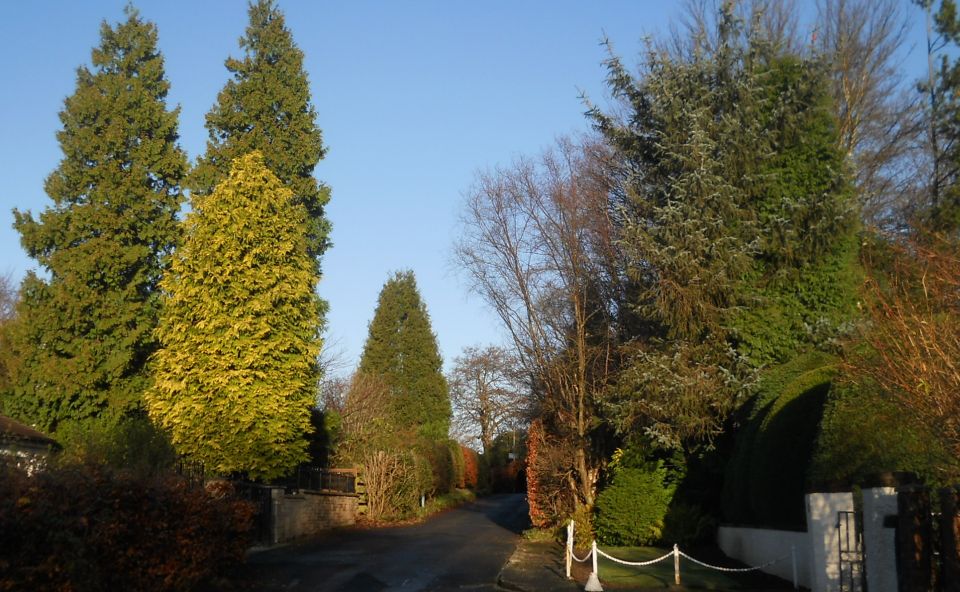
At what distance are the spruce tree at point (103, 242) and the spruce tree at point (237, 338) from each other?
206 cm

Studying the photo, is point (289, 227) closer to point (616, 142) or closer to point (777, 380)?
point (616, 142)

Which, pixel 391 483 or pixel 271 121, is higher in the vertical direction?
pixel 271 121

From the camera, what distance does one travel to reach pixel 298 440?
81.0 ft

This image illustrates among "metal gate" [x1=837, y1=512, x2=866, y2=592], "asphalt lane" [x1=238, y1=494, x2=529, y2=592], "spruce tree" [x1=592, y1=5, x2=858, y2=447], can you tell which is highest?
"spruce tree" [x1=592, y1=5, x2=858, y2=447]

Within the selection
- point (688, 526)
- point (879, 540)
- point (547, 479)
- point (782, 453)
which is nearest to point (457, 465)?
point (547, 479)

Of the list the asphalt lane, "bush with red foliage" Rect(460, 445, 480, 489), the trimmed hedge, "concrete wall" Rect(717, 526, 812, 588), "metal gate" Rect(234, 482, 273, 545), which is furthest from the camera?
"bush with red foliage" Rect(460, 445, 480, 489)

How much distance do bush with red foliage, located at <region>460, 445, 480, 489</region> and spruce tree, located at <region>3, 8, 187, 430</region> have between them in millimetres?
30303

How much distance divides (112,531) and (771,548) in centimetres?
1104

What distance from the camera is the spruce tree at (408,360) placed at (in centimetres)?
5684

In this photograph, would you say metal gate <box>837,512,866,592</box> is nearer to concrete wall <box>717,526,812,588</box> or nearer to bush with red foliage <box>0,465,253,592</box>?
concrete wall <box>717,526,812,588</box>

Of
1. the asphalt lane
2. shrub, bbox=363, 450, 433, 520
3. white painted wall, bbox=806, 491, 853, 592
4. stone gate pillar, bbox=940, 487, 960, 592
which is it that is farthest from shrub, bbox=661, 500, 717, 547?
shrub, bbox=363, 450, 433, 520

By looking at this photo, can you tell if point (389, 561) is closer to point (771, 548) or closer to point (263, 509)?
point (263, 509)

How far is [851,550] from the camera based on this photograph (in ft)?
39.6

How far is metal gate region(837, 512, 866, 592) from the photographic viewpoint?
11.7 m
